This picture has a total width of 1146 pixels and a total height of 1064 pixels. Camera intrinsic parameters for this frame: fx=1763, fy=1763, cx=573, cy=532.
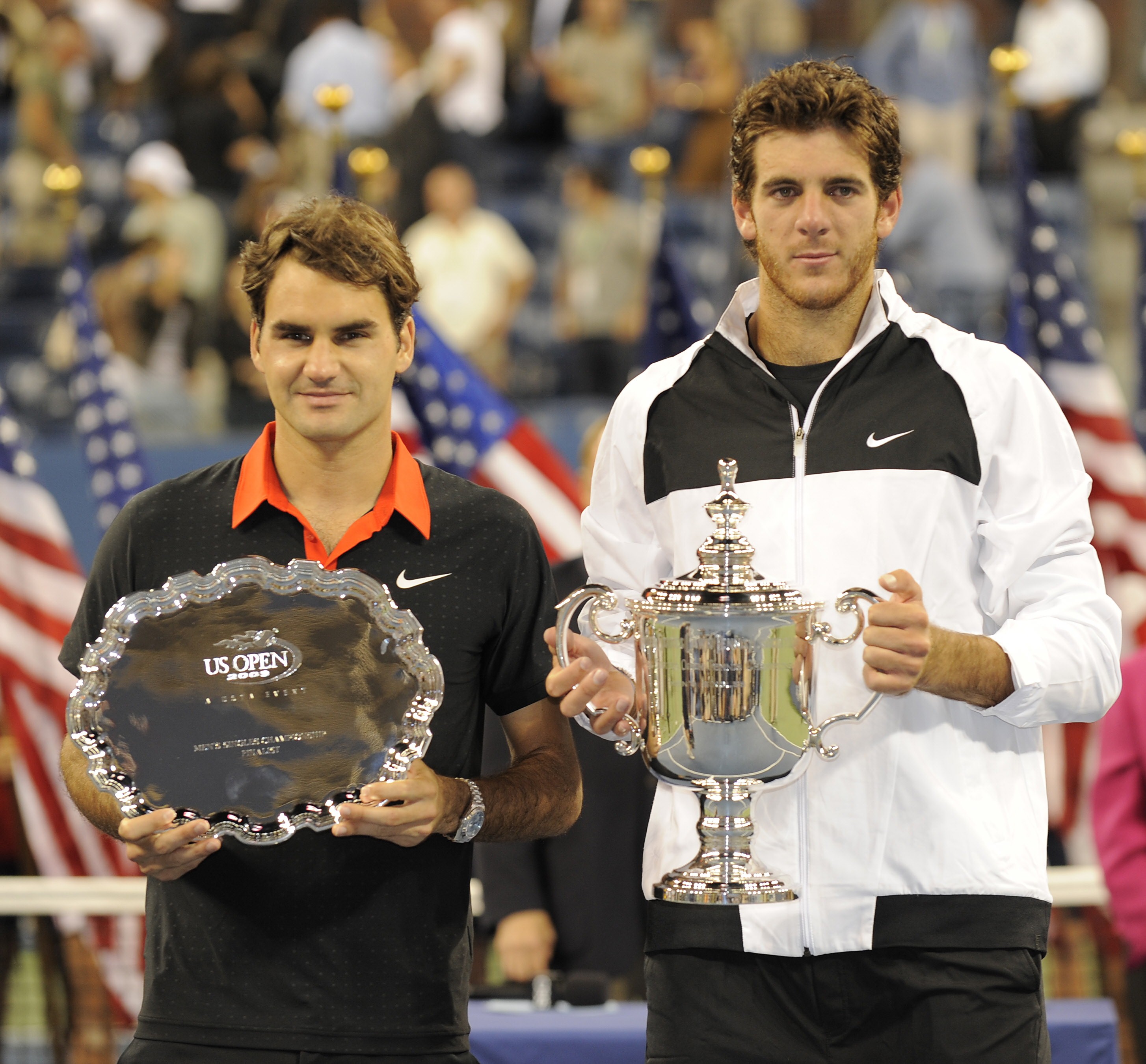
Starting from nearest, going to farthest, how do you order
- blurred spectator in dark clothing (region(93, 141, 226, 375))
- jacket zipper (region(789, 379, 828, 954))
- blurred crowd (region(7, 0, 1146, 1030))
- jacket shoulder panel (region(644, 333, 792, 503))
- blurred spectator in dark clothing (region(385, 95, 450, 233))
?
jacket zipper (region(789, 379, 828, 954)), jacket shoulder panel (region(644, 333, 792, 503)), blurred crowd (region(7, 0, 1146, 1030)), blurred spectator in dark clothing (region(93, 141, 226, 375)), blurred spectator in dark clothing (region(385, 95, 450, 233))

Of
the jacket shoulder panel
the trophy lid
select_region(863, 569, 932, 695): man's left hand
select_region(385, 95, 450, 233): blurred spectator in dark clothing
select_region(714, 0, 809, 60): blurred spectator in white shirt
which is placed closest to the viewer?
select_region(863, 569, 932, 695): man's left hand

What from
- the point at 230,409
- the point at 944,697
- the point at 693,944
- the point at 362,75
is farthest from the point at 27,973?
the point at 362,75

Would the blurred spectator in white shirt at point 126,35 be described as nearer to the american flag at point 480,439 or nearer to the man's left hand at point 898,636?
the american flag at point 480,439

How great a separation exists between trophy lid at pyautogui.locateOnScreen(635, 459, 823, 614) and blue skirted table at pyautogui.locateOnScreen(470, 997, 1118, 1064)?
1.38 metres

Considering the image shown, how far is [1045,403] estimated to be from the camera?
248 cm

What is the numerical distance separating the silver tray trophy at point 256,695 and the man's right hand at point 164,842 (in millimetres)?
81

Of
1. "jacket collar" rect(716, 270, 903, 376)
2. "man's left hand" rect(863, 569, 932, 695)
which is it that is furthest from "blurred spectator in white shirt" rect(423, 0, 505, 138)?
"man's left hand" rect(863, 569, 932, 695)

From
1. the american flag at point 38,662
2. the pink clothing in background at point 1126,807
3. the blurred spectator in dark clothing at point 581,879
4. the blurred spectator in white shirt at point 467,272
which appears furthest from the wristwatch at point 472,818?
the blurred spectator in white shirt at point 467,272

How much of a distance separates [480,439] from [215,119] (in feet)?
20.8

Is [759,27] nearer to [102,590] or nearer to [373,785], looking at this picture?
[102,590]

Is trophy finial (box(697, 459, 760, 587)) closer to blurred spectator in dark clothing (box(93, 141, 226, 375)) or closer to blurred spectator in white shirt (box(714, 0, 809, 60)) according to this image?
blurred spectator in dark clothing (box(93, 141, 226, 375))

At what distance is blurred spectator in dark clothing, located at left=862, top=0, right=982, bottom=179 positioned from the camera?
10.3m

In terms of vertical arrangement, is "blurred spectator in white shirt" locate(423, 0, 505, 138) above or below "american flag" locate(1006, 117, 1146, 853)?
above

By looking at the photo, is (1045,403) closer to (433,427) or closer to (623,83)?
(433,427)
